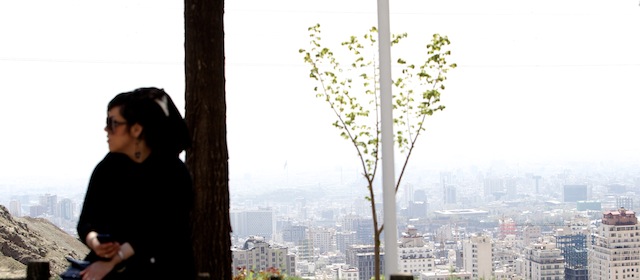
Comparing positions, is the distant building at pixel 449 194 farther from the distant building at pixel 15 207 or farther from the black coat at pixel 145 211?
the black coat at pixel 145 211

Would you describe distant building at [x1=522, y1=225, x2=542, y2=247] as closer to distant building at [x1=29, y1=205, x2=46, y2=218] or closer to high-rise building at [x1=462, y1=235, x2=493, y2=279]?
high-rise building at [x1=462, y1=235, x2=493, y2=279]

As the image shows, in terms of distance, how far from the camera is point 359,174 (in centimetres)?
635

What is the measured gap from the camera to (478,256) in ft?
26.9

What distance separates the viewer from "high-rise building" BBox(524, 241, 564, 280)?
29.1ft

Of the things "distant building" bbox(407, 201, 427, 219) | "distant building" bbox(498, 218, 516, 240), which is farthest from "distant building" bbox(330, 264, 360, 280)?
"distant building" bbox(498, 218, 516, 240)

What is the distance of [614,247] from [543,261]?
47.8 inches

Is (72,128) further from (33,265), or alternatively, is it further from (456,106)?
(456,106)

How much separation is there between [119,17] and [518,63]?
5709 millimetres

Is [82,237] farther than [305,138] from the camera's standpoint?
No

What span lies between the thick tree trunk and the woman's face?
4.06ft

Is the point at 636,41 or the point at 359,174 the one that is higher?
the point at 636,41

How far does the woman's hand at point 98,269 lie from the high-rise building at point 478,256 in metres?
5.33

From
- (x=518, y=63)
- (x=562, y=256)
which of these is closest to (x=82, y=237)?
(x=562, y=256)

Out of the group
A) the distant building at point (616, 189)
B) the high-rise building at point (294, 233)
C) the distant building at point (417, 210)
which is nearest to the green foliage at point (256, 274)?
the high-rise building at point (294, 233)
